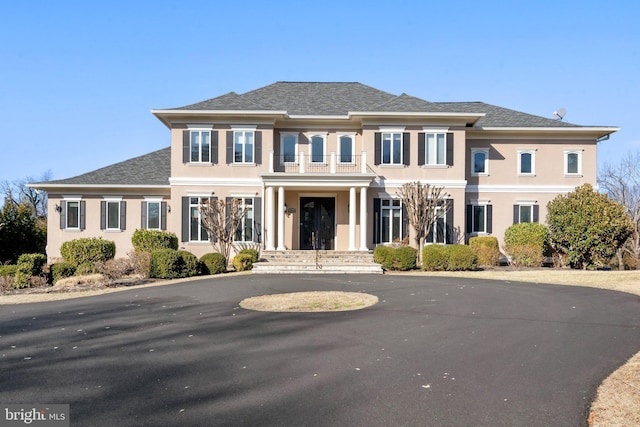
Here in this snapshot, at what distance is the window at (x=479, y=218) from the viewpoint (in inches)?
969

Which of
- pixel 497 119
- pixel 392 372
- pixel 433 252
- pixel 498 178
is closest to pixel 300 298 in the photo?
pixel 392 372

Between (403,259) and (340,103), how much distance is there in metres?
9.96

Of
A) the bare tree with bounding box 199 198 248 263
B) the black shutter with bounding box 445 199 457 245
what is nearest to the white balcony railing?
the bare tree with bounding box 199 198 248 263

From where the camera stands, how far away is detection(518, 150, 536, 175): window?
2508 cm

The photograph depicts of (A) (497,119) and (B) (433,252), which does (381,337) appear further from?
(A) (497,119)

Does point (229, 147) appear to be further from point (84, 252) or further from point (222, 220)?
point (84, 252)

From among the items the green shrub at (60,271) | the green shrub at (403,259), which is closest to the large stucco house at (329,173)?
the green shrub at (403,259)

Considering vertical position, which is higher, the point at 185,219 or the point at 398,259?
the point at 185,219

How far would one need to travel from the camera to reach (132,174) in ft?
84.9

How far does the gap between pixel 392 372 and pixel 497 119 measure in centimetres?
2326

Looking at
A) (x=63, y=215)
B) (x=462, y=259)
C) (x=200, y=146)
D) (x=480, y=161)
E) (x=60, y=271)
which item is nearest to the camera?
(x=60, y=271)

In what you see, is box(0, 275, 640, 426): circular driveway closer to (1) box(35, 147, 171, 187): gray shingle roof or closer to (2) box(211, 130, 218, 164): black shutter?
(2) box(211, 130, 218, 164): black shutter

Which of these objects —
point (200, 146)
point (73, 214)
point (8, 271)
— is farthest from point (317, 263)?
point (73, 214)

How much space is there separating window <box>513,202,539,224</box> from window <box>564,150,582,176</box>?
249 cm
